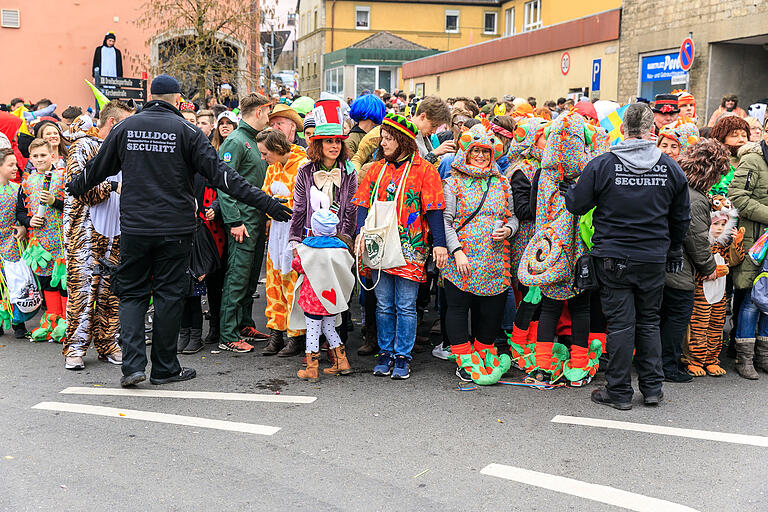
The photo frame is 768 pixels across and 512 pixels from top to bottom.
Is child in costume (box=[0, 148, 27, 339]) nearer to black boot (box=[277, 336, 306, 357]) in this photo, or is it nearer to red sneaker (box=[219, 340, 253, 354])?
red sneaker (box=[219, 340, 253, 354])

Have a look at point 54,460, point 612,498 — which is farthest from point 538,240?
point 54,460

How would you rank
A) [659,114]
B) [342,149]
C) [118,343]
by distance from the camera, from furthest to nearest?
[659,114] → [118,343] → [342,149]

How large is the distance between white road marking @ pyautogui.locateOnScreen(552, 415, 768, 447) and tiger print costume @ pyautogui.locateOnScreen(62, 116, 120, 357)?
3684 millimetres

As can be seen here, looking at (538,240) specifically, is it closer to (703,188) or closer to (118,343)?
(703,188)

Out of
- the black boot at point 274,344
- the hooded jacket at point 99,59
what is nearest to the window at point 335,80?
the hooded jacket at point 99,59

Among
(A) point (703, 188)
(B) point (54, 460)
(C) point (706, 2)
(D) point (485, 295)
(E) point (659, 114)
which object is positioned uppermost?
(C) point (706, 2)

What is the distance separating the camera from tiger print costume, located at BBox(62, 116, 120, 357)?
6.29 metres

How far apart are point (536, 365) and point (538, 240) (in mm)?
961

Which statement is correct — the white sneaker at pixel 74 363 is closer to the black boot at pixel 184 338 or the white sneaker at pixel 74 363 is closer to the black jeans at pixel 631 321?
the black boot at pixel 184 338

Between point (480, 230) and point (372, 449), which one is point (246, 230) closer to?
point (480, 230)

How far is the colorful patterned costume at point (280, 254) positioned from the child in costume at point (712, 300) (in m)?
3.19

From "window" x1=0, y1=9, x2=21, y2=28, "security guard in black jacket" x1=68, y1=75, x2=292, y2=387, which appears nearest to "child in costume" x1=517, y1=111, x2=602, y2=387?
"security guard in black jacket" x1=68, y1=75, x2=292, y2=387

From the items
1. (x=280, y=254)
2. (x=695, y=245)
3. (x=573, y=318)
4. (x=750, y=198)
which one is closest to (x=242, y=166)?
(x=280, y=254)

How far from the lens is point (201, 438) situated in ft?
15.6
